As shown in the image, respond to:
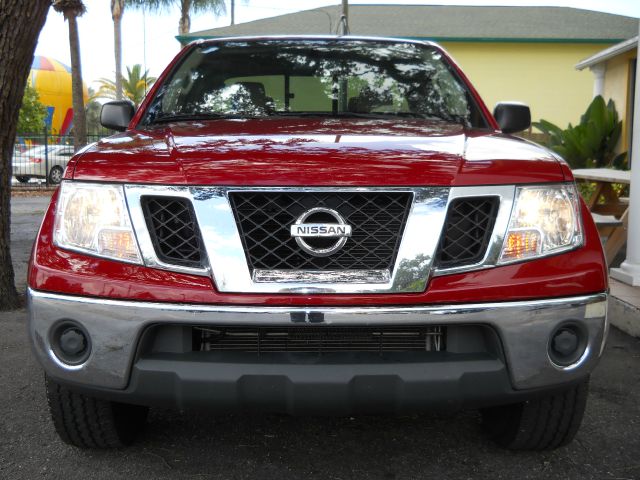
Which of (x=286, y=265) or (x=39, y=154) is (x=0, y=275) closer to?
(x=286, y=265)

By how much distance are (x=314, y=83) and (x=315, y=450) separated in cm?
193

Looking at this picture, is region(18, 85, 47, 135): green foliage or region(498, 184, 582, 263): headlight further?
region(18, 85, 47, 135): green foliage

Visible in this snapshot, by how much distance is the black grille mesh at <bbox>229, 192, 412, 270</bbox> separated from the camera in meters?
2.31

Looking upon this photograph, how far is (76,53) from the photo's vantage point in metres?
20.3

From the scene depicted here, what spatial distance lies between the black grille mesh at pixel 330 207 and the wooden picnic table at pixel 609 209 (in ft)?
11.3

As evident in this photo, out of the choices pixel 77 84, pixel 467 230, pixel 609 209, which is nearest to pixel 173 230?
pixel 467 230

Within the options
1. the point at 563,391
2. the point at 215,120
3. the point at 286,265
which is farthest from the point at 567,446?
the point at 215,120

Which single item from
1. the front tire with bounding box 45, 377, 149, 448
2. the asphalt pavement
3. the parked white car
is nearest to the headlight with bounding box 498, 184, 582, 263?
the asphalt pavement

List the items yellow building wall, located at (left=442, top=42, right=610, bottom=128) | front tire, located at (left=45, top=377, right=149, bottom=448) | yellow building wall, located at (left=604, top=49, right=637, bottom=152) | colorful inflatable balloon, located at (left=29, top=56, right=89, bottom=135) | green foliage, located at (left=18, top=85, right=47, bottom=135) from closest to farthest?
front tire, located at (left=45, top=377, right=149, bottom=448), yellow building wall, located at (left=604, top=49, right=637, bottom=152), yellow building wall, located at (left=442, top=42, right=610, bottom=128), green foliage, located at (left=18, top=85, right=47, bottom=135), colorful inflatable balloon, located at (left=29, top=56, right=89, bottom=135)

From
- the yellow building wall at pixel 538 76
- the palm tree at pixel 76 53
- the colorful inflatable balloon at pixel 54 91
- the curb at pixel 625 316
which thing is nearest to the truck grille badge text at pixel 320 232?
the curb at pixel 625 316

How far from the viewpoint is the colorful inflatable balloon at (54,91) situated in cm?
4759

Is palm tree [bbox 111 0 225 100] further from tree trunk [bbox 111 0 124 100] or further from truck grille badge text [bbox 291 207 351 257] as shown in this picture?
truck grille badge text [bbox 291 207 351 257]

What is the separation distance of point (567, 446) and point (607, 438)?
22cm

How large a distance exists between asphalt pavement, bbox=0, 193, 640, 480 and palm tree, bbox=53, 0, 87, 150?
17445 millimetres
